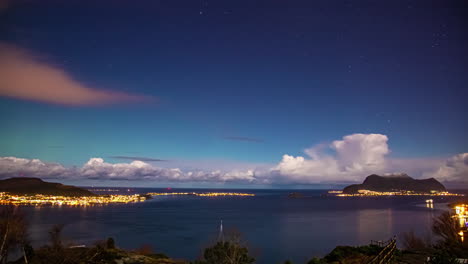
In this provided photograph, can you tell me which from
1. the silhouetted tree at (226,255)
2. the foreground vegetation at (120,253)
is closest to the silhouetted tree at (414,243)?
the foreground vegetation at (120,253)

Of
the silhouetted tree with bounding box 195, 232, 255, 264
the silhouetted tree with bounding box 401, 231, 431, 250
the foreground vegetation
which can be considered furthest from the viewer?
the silhouetted tree with bounding box 401, 231, 431, 250

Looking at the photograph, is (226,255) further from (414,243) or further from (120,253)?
(414,243)

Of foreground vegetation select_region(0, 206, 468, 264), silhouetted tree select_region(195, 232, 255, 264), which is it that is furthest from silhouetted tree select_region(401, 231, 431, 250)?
silhouetted tree select_region(195, 232, 255, 264)

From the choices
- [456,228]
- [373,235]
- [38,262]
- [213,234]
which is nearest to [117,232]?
[213,234]

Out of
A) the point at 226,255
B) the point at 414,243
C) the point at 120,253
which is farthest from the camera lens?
the point at 414,243

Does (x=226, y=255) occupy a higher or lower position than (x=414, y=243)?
higher

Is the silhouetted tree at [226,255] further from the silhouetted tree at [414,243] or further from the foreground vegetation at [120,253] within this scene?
the silhouetted tree at [414,243]

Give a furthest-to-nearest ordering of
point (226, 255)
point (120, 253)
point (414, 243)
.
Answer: point (414, 243) < point (120, 253) < point (226, 255)

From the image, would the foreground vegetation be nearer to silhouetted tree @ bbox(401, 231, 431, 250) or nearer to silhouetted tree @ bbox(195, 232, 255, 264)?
silhouetted tree @ bbox(195, 232, 255, 264)

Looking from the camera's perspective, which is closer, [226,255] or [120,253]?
[226,255]

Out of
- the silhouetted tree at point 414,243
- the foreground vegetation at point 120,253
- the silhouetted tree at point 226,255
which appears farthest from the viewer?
the silhouetted tree at point 414,243

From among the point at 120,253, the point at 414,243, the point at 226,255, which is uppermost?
the point at 226,255

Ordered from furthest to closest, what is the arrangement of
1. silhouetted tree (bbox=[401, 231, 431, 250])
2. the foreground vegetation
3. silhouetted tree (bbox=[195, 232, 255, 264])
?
silhouetted tree (bbox=[401, 231, 431, 250]) → the foreground vegetation → silhouetted tree (bbox=[195, 232, 255, 264])

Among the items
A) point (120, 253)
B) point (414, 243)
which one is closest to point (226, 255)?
point (120, 253)
